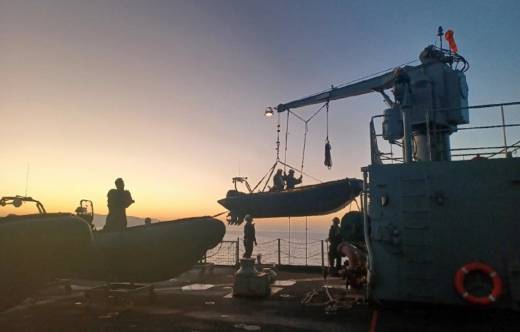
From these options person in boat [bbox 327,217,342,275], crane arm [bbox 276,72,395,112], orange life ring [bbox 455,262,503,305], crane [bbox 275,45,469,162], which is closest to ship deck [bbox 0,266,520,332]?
orange life ring [bbox 455,262,503,305]

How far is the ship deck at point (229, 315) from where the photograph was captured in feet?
24.0

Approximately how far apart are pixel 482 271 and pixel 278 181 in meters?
10.9

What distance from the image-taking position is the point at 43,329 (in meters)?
7.12

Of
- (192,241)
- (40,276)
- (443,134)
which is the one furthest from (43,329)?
(443,134)

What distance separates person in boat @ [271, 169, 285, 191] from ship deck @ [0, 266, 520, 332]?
287 inches

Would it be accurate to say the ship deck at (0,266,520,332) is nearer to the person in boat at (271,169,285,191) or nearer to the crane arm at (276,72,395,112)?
the person in boat at (271,169,285,191)

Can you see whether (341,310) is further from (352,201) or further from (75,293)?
(75,293)

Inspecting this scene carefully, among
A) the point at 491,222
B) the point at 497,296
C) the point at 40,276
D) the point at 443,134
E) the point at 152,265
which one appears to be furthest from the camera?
the point at 443,134

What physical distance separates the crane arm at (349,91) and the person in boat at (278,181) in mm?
3952

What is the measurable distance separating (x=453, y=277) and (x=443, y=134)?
20.8 ft

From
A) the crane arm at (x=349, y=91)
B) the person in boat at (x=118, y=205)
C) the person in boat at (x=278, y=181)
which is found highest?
the crane arm at (x=349, y=91)

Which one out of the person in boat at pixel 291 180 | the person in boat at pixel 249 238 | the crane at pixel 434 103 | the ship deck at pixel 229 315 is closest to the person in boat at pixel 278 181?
the person in boat at pixel 291 180

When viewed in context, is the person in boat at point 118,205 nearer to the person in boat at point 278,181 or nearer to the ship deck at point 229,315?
the ship deck at point 229,315

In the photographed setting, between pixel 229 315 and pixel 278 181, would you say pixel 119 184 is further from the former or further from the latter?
pixel 278 181
